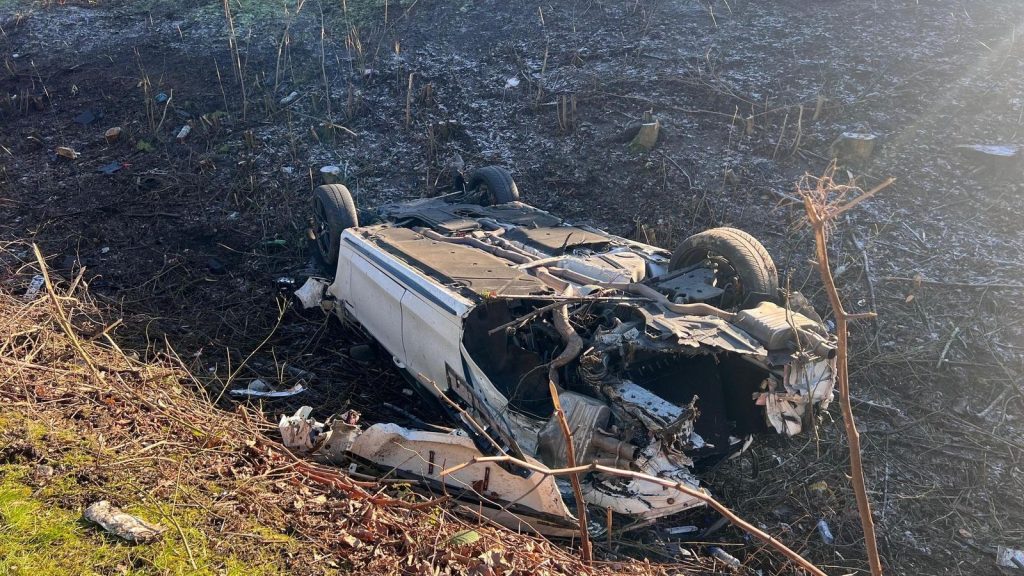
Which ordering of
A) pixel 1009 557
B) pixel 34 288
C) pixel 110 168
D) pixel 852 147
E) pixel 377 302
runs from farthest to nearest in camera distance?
pixel 110 168 < pixel 852 147 < pixel 34 288 < pixel 377 302 < pixel 1009 557

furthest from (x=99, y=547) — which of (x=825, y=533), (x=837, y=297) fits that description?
(x=825, y=533)

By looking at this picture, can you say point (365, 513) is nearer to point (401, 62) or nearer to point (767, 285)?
point (767, 285)

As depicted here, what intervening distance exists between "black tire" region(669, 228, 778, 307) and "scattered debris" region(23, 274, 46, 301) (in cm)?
512

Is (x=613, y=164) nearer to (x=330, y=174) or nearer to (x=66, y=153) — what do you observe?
(x=330, y=174)

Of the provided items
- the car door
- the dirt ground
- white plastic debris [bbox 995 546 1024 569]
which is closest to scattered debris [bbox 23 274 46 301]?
the dirt ground

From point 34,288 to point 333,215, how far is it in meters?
2.57

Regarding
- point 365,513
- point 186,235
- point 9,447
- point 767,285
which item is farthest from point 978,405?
point 186,235

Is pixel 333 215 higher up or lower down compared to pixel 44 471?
lower down

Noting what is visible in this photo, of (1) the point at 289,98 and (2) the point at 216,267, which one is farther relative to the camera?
(1) the point at 289,98

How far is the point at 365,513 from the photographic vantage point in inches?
120

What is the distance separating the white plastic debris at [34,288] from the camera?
18.4ft

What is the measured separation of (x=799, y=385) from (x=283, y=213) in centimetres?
597

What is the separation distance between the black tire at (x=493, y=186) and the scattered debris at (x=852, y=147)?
3470 mm

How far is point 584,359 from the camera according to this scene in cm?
365
